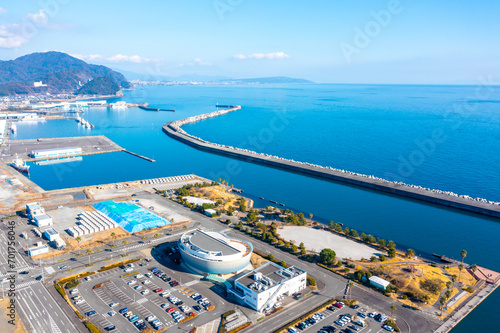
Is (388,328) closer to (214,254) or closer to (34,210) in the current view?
(214,254)

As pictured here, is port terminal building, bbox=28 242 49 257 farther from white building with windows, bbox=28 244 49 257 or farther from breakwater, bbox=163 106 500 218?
breakwater, bbox=163 106 500 218

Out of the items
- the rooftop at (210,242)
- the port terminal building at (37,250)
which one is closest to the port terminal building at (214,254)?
the rooftop at (210,242)

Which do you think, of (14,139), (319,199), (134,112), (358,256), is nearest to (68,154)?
(14,139)

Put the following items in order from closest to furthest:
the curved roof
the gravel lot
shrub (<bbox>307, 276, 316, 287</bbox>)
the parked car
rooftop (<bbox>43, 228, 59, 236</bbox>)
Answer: the parked car
shrub (<bbox>307, 276, 316, 287</bbox>)
the curved roof
the gravel lot
rooftop (<bbox>43, 228, 59, 236</bbox>)

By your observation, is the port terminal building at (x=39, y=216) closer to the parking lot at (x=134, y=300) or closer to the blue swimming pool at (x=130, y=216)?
the blue swimming pool at (x=130, y=216)

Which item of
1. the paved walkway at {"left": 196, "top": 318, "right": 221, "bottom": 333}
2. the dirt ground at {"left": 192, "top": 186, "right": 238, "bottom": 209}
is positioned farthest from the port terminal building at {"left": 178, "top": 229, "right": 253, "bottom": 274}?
the dirt ground at {"left": 192, "top": 186, "right": 238, "bottom": 209}

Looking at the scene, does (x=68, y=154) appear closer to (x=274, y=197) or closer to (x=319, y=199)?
(x=274, y=197)
